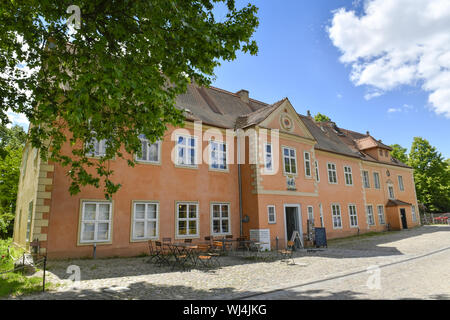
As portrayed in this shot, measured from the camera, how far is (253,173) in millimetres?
17391

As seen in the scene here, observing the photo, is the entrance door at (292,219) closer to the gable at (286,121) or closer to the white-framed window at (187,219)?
the gable at (286,121)

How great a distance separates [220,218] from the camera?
663 inches

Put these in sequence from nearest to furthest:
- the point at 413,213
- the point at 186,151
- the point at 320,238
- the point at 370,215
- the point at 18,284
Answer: the point at 18,284 → the point at 186,151 → the point at 320,238 → the point at 370,215 → the point at 413,213

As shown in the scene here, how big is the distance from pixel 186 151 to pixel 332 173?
14.7 meters

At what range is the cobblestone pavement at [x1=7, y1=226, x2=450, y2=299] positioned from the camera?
6855 mm

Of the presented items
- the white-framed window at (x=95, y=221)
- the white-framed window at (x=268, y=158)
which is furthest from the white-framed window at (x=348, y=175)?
the white-framed window at (x=95, y=221)

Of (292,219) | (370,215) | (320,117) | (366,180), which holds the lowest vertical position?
(292,219)

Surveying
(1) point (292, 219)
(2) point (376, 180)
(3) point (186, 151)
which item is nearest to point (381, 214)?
(2) point (376, 180)

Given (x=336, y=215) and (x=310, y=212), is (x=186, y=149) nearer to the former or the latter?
(x=310, y=212)

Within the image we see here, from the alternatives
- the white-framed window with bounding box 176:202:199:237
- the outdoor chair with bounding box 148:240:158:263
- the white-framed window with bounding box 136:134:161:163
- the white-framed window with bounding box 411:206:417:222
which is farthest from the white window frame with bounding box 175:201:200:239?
the white-framed window with bounding box 411:206:417:222
